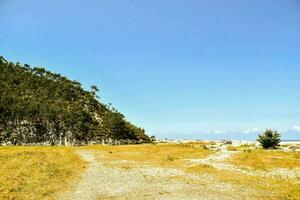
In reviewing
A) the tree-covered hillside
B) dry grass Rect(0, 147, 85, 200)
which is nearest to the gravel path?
dry grass Rect(0, 147, 85, 200)

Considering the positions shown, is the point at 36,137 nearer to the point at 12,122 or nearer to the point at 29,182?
the point at 12,122

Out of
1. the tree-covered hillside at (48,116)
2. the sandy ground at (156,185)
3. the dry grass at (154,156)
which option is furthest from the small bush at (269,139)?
the tree-covered hillside at (48,116)

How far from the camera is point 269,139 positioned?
103875mm

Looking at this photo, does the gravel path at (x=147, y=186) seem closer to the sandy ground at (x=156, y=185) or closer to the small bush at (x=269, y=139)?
the sandy ground at (x=156, y=185)

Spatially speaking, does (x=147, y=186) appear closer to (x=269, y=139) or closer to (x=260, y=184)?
(x=260, y=184)

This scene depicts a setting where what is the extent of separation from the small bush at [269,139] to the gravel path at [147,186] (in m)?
57.8

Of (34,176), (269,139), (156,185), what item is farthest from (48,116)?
(156,185)

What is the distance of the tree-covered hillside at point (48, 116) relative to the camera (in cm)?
14975

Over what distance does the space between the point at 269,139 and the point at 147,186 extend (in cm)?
7165

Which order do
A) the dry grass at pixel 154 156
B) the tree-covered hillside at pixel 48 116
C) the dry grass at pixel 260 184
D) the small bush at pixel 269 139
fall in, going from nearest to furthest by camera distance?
the dry grass at pixel 260 184, the dry grass at pixel 154 156, the small bush at pixel 269 139, the tree-covered hillside at pixel 48 116

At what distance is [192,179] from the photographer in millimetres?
44250

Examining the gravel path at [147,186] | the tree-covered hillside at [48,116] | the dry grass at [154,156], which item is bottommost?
the gravel path at [147,186]

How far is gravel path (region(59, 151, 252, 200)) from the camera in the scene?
34.1 metres

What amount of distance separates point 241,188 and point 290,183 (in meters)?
6.51
